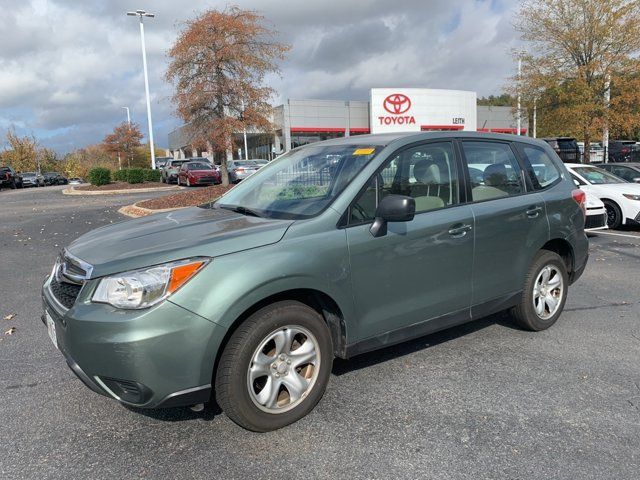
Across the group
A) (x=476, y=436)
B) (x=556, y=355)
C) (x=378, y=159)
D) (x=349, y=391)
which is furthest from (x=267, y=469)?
(x=556, y=355)

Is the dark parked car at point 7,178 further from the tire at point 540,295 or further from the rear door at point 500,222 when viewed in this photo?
the tire at point 540,295

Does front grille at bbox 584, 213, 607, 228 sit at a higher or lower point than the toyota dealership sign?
lower

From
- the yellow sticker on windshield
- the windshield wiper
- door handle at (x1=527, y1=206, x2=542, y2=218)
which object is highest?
the yellow sticker on windshield

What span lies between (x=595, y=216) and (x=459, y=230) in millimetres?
6259

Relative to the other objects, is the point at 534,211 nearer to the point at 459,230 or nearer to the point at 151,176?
the point at 459,230

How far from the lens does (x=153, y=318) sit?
102 inches

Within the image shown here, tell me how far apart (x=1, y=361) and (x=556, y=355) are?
182 inches

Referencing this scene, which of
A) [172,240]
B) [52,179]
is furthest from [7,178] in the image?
[172,240]

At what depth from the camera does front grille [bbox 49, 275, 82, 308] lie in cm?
294

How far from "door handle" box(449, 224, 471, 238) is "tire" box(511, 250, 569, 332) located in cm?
97

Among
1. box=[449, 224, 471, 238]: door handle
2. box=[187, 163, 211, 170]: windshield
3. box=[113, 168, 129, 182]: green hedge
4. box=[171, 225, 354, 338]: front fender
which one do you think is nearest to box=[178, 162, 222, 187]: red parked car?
box=[187, 163, 211, 170]: windshield

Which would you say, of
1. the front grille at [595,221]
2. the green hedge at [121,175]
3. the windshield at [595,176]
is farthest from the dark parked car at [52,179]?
the front grille at [595,221]

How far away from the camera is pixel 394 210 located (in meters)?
3.17

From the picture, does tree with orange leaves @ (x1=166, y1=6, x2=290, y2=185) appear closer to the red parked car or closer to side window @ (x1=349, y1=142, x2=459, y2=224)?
the red parked car
